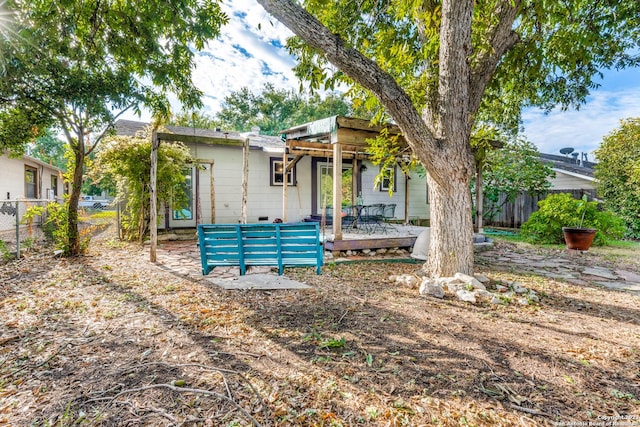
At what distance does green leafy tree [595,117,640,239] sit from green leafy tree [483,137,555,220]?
5.45 feet

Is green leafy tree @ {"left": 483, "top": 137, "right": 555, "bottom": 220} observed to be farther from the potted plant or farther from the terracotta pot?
the terracotta pot

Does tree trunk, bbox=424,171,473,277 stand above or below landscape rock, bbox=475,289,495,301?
above

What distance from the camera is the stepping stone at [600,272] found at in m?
5.88

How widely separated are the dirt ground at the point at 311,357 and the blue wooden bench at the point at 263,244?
0.54 meters

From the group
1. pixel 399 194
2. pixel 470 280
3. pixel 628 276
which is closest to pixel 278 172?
pixel 399 194

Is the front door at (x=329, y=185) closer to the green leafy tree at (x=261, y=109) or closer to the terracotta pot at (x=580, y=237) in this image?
the terracotta pot at (x=580, y=237)

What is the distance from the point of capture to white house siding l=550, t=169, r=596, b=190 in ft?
49.3

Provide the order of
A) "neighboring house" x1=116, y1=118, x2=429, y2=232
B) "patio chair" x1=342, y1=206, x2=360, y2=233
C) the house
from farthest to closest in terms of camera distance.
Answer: the house < "neighboring house" x1=116, y1=118, x2=429, y2=232 < "patio chair" x1=342, y1=206, x2=360, y2=233

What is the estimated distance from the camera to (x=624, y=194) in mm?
10898

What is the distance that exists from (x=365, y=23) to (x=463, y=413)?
6.34 meters

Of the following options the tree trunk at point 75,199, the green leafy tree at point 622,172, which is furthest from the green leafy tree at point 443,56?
the green leafy tree at point 622,172

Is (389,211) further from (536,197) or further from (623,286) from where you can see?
(536,197)

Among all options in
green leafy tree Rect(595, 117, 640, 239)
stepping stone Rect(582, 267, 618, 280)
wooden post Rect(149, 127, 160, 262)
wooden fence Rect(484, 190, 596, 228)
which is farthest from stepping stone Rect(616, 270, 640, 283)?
wooden post Rect(149, 127, 160, 262)

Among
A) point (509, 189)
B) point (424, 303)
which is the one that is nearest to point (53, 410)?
point (424, 303)
